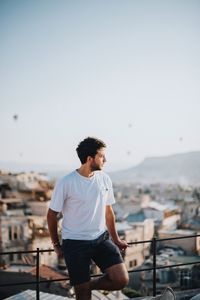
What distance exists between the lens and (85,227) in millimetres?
3197

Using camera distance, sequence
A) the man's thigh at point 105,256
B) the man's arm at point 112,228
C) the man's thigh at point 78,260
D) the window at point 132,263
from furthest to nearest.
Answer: the window at point 132,263 < the man's arm at point 112,228 < the man's thigh at point 105,256 < the man's thigh at point 78,260

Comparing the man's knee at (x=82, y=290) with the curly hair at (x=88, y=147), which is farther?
the curly hair at (x=88, y=147)

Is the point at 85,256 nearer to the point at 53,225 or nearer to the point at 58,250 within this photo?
the point at 58,250

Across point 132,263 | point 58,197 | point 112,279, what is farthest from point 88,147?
point 132,263

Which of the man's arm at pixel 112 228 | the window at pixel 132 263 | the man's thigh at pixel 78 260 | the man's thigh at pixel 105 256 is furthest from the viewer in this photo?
the window at pixel 132 263

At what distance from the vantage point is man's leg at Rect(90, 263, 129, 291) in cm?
318

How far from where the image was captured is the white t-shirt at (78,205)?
316 cm

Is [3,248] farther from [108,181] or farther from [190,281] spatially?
[108,181]

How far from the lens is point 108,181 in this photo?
3535 millimetres

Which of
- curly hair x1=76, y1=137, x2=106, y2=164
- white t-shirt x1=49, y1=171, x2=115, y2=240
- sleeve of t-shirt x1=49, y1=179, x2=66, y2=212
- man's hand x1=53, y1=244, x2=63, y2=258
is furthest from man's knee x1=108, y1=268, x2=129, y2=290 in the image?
curly hair x1=76, y1=137, x2=106, y2=164

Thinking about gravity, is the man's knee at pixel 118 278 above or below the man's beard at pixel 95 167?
below

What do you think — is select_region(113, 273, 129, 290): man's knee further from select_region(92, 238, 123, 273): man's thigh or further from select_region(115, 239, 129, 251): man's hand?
select_region(115, 239, 129, 251): man's hand

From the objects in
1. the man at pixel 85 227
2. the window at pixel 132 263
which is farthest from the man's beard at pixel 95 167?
the window at pixel 132 263

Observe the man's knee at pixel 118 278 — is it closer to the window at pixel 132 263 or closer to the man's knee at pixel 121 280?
the man's knee at pixel 121 280
